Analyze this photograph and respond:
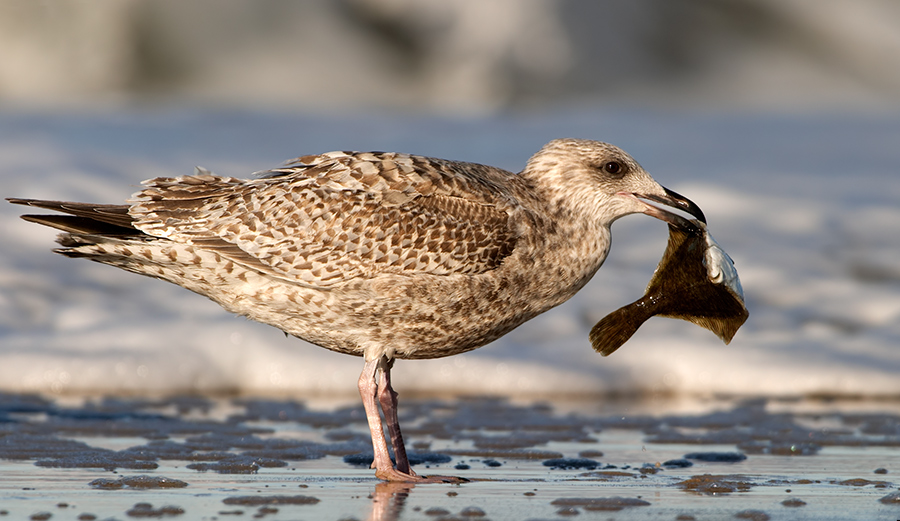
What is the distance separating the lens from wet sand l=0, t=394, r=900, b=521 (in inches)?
179

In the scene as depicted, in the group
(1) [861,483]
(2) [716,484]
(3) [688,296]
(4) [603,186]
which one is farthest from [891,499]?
(4) [603,186]

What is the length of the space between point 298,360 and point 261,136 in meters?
6.01

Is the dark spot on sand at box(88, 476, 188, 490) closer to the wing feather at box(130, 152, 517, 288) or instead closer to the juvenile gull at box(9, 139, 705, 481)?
the juvenile gull at box(9, 139, 705, 481)

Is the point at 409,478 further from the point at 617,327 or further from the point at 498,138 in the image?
the point at 498,138

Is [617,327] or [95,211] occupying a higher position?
[95,211]

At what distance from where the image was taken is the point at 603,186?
18.8ft

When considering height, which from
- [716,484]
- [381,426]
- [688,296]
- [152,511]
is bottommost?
[152,511]

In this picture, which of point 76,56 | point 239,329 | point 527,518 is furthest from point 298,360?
point 76,56

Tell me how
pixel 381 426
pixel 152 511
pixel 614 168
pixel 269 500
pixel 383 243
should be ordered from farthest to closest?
pixel 614 168
pixel 381 426
pixel 383 243
pixel 269 500
pixel 152 511

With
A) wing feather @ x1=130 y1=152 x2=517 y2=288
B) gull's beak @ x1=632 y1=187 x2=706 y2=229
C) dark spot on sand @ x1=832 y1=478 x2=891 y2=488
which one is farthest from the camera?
gull's beak @ x1=632 y1=187 x2=706 y2=229

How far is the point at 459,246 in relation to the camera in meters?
5.36

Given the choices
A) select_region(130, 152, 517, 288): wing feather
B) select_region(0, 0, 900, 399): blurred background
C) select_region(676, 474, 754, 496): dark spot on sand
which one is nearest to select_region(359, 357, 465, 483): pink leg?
select_region(130, 152, 517, 288): wing feather

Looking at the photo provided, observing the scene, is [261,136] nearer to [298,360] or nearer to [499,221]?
[298,360]

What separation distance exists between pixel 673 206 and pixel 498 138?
8301 mm
